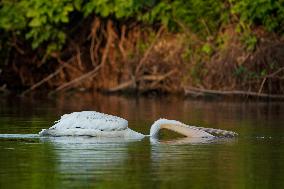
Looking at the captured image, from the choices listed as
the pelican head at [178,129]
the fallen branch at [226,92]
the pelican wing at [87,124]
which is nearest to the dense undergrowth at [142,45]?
the fallen branch at [226,92]

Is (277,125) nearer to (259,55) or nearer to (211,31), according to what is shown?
(259,55)

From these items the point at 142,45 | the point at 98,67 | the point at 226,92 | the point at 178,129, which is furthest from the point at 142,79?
the point at 178,129

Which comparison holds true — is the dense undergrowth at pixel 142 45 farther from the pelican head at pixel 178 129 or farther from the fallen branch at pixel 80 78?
the pelican head at pixel 178 129

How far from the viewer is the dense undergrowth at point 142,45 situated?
2889 cm

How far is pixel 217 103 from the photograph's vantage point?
26.3 metres

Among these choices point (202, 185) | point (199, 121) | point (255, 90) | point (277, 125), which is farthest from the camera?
point (255, 90)

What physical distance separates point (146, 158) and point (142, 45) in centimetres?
2040

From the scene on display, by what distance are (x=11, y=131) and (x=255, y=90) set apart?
511 inches

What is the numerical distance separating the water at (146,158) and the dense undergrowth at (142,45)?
8.00 meters

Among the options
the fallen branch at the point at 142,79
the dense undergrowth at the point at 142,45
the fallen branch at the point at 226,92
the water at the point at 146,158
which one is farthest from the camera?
the fallen branch at the point at 142,79

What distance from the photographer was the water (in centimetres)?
1075

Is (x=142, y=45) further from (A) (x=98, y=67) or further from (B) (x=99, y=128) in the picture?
(B) (x=99, y=128)

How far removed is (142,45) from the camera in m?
33.1

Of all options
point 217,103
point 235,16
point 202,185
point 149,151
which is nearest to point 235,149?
point 149,151
